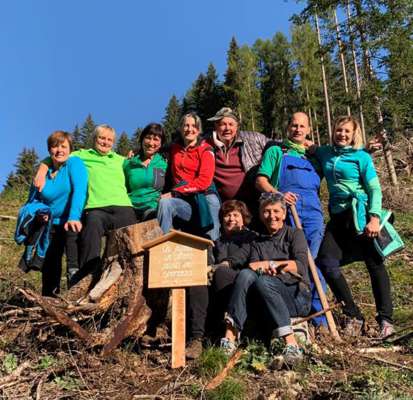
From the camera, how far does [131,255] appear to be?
14.1 ft

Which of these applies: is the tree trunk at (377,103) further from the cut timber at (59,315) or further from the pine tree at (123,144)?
the pine tree at (123,144)

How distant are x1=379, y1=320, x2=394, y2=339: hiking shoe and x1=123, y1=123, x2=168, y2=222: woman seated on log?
9.26 feet

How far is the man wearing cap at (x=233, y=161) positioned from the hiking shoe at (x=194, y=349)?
1.90 meters

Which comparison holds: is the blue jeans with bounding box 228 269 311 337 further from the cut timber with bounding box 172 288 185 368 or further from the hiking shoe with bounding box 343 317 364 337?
the hiking shoe with bounding box 343 317 364 337

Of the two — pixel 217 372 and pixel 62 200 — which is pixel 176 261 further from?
pixel 62 200

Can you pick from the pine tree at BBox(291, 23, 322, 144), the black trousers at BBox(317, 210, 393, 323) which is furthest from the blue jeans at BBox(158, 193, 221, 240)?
the pine tree at BBox(291, 23, 322, 144)

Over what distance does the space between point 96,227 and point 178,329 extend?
5.76 ft

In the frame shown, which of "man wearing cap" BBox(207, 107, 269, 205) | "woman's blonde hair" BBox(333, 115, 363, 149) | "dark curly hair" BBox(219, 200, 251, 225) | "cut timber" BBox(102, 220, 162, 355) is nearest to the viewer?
"cut timber" BBox(102, 220, 162, 355)

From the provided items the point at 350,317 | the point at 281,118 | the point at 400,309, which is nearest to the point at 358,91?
the point at 400,309

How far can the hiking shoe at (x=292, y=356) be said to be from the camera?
368cm

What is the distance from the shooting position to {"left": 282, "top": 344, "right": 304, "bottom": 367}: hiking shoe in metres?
3.68

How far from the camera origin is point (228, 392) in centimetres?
322

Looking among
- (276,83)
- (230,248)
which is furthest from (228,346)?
(276,83)

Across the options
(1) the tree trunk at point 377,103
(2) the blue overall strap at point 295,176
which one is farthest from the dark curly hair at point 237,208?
(1) the tree trunk at point 377,103
